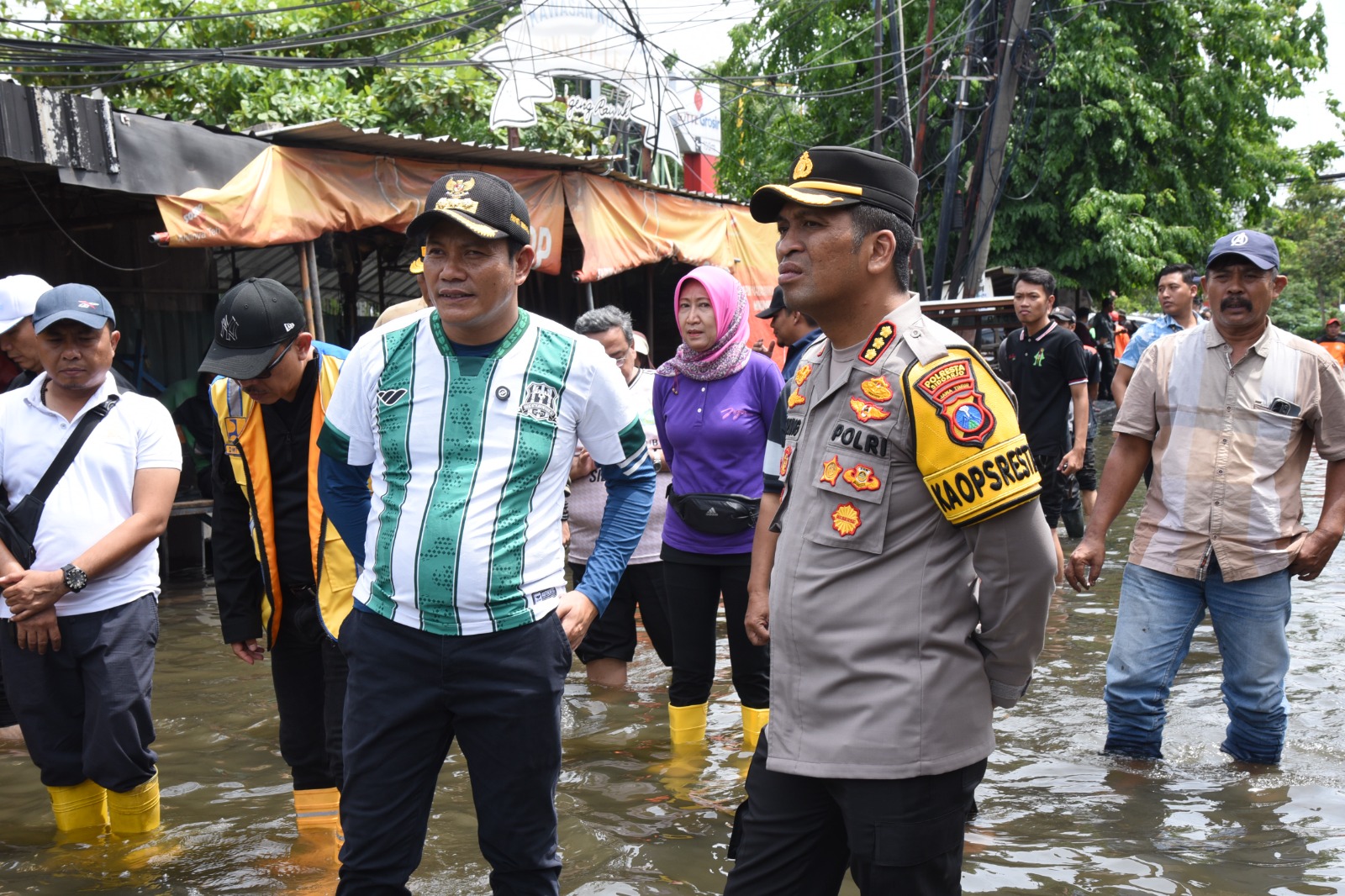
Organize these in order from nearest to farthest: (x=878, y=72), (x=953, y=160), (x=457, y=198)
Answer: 1. (x=457, y=198)
2. (x=953, y=160)
3. (x=878, y=72)

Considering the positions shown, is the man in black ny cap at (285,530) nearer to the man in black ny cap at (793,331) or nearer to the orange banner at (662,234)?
the man in black ny cap at (793,331)

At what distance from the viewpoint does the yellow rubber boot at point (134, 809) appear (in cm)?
439

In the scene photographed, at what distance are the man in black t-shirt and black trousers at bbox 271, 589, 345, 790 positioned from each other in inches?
235

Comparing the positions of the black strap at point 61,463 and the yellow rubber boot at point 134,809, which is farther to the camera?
the yellow rubber boot at point 134,809

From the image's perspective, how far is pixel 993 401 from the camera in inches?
96.5

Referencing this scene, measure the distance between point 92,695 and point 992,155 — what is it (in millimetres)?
15712

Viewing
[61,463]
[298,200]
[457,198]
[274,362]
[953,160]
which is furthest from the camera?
[953,160]

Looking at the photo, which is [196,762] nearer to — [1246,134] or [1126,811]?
[1126,811]

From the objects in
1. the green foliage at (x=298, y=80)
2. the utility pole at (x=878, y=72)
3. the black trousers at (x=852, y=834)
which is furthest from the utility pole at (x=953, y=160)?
the black trousers at (x=852, y=834)

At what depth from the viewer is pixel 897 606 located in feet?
8.16

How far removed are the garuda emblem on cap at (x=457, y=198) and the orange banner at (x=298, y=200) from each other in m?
5.62

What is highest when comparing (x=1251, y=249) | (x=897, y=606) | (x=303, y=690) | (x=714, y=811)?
(x=1251, y=249)

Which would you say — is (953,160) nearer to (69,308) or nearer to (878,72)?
(878,72)

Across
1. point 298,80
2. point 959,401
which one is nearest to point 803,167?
point 959,401
